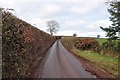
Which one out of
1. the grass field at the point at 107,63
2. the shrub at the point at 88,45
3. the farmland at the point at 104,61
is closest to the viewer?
the grass field at the point at 107,63

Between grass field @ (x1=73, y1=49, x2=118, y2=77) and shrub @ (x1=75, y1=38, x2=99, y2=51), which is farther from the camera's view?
shrub @ (x1=75, y1=38, x2=99, y2=51)

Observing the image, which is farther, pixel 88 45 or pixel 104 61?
pixel 88 45

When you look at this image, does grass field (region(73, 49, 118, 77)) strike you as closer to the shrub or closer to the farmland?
the farmland

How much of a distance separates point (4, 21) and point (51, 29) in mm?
118346

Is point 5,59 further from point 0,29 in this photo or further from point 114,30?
point 114,30

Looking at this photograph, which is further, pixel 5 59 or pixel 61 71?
pixel 61 71

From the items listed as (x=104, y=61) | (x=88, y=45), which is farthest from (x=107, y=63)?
(x=88, y=45)

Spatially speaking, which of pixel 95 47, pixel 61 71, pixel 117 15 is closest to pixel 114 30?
pixel 117 15

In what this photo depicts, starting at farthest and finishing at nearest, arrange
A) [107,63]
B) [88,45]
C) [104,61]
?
[88,45] < [104,61] < [107,63]

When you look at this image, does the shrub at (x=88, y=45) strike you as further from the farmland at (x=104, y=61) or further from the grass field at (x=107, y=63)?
the grass field at (x=107, y=63)

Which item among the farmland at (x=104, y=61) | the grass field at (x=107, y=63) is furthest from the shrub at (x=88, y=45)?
the grass field at (x=107, y=63)

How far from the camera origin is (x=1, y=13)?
30.4ft

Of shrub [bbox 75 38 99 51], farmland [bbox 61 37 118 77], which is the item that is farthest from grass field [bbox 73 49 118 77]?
shrub [bbox 75 38 99 51]

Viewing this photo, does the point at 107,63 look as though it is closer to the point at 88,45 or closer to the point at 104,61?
the point at 104,61
